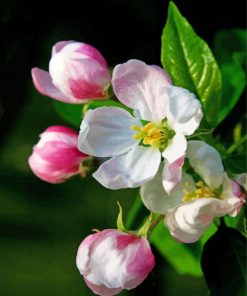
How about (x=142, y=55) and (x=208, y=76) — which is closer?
(x=208, y=76)

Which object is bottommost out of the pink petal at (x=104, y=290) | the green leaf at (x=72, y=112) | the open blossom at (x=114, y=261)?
the green leaf at (x=72, y=112)

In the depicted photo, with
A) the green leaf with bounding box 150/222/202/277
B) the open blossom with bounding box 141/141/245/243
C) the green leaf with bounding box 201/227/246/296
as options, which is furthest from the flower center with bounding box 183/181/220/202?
the green leaf with bounding box 150/222/202/277

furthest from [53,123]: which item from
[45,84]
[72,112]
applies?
[45,84]

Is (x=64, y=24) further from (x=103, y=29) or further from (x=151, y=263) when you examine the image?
(x=151, y=263)

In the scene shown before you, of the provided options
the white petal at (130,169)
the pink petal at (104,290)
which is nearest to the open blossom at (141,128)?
the white petal at (130,169)

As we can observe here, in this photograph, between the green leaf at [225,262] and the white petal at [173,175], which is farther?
the green leaf at [225,262]

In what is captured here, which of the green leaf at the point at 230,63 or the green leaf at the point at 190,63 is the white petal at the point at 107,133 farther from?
the green leaf at the point at 230,63

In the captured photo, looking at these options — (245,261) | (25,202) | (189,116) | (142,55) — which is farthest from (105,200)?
(189,116)
